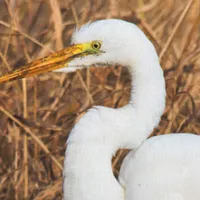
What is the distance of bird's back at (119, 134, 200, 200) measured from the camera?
6.71ft

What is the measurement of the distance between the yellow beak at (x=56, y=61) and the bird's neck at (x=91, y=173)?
250 millimetres

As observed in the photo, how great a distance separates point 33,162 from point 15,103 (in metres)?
0.27

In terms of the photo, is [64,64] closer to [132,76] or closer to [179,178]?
[132,76]

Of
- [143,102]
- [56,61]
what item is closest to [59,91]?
[56,61]

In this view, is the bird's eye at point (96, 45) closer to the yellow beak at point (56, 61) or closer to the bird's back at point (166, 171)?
the yellow beak at point (56, 61)

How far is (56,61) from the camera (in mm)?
2094

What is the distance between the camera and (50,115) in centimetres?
296

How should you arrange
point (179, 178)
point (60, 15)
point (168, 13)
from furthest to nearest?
point (168, 13)
point (60, 15)
point (179, 178)

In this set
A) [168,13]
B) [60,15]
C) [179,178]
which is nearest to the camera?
[179,178]

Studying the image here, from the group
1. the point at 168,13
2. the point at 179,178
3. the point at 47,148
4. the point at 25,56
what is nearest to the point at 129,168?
the point at 179,178

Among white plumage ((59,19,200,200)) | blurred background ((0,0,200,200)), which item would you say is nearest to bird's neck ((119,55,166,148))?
white plumage ((59,19,200,200))

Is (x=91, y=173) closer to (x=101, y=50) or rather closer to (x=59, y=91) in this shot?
(x=101, y=50)

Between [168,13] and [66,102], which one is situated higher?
[168,13]

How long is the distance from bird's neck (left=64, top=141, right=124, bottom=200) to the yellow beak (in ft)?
0.82
